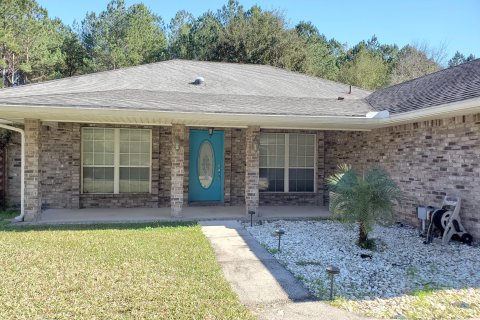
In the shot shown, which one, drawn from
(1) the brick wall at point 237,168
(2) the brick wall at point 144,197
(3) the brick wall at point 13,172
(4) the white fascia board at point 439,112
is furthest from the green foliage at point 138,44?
(4) the white fascia board at point 439,112

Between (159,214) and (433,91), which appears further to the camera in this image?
(159,214)

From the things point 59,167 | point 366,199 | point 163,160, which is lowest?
point 366,199

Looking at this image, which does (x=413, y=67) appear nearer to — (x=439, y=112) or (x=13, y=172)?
(x=439, y=112)

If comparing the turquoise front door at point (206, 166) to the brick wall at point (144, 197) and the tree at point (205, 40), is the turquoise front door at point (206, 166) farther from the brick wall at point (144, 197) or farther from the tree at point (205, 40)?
the tree at point (205, 40)

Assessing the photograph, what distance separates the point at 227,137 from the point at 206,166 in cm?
104

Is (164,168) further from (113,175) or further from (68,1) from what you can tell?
(68,1)

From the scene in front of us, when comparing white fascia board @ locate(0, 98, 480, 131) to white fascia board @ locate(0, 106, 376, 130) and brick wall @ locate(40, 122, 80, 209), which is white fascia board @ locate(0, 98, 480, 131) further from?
brick wall @ locate(40, 122, 80, 209)

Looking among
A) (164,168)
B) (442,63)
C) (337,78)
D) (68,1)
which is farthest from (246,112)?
(442,63)

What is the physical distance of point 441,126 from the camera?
7465mm

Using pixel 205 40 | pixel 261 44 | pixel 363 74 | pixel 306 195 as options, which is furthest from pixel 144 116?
pixel 363 74

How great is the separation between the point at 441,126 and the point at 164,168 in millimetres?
6972

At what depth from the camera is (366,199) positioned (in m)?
6.07

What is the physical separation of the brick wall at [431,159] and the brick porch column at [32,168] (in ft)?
26.9

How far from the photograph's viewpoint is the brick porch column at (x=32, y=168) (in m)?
8.05
